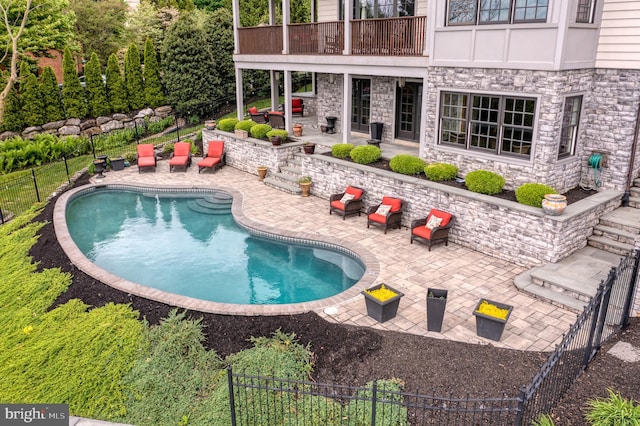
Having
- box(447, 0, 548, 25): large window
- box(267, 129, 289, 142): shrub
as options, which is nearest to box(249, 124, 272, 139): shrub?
box(267, 129, 289, 142): shrub

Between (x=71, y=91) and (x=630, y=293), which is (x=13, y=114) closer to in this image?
(x=71, y=91)

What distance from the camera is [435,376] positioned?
25.5 ft

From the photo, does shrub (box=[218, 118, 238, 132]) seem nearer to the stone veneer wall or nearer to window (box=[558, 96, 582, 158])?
the stone veneer wall

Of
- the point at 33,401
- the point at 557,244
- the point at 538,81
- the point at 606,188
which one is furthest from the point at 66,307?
the point at 606,188

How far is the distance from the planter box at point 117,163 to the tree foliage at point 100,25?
14.6 meters

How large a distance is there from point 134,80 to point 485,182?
906 inches

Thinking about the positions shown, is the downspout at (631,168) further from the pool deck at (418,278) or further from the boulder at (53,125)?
the boulder at (53,125)

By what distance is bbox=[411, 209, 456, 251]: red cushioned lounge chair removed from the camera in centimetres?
1273

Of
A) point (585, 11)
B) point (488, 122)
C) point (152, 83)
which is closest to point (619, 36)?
point (585, 11)

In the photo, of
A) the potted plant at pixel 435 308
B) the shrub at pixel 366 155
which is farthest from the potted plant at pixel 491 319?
the shrub at pixel 366 155

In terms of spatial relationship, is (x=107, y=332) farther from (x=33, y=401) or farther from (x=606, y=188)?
(x=606, y=188)

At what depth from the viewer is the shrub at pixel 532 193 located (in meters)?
11.8

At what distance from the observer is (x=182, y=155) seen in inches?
854

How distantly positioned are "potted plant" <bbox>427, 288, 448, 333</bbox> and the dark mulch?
36 cm
